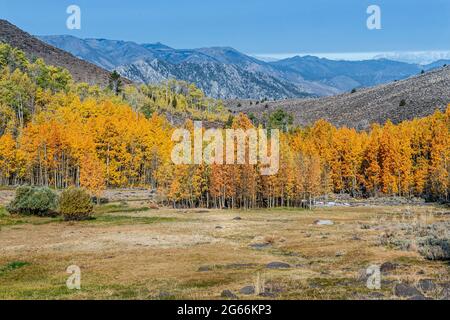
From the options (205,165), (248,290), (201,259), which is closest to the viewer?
(248,290)

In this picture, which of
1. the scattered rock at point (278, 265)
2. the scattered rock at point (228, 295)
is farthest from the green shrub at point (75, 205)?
the scattered rock at point (228, 295)

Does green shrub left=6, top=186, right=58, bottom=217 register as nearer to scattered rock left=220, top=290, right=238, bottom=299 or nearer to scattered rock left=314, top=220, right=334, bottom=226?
scattered rock left=314, top=220, right=334, bottom=226

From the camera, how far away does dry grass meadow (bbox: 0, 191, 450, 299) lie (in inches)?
1109

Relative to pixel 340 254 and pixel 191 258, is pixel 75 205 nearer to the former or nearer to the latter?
pixel 191 258

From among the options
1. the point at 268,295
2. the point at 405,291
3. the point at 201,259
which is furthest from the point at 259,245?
the point at 405,291

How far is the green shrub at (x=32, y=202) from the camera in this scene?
245 feet

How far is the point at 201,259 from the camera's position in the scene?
40344 mm

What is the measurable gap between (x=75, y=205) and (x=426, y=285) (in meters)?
53.5

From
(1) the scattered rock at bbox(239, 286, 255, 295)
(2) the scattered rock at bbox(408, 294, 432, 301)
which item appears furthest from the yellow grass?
(2) the scattered rock at bbox(408, 294, 432, 301)

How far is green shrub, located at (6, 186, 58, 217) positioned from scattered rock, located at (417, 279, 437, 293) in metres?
61.7

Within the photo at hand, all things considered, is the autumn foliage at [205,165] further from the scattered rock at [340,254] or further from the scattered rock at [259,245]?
the scattered rock at [340,254]

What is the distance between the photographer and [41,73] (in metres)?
160

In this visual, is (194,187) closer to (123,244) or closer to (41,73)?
(123,244)

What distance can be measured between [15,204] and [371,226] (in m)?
51.7
